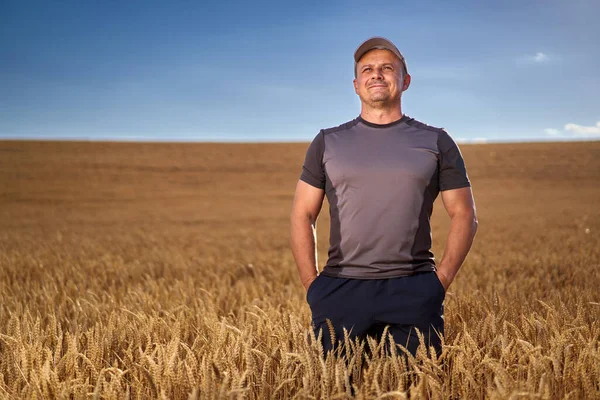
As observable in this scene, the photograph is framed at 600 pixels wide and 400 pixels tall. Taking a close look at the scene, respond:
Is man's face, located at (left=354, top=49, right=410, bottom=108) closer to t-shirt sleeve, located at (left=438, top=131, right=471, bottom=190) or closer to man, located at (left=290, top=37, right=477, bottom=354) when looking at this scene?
man, located at (left=290, top=37, right=477, bottom=354)

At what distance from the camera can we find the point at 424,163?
105 inches

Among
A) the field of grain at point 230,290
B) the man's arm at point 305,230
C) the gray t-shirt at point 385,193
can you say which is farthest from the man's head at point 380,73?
the field of grain at point 230,290

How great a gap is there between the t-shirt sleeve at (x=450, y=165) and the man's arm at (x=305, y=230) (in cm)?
69

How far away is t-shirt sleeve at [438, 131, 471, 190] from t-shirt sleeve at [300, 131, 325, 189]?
657 millimetres

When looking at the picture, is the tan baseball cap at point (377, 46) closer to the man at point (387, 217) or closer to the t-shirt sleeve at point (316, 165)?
the man at point (387, 217)

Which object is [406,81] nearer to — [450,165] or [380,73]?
[380,73]

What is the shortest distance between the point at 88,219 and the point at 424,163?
23644 mm

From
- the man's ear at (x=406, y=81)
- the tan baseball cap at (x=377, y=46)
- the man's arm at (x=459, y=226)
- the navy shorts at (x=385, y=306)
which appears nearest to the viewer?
the navy shorts at (x=385, y=306)

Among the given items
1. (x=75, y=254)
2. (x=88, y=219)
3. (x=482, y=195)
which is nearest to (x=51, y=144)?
(x=88, y=219)

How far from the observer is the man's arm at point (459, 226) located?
8.86 ft

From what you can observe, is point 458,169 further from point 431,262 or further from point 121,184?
point 121,184

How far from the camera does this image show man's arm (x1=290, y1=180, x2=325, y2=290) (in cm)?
284

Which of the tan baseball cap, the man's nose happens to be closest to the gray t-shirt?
the man's nose

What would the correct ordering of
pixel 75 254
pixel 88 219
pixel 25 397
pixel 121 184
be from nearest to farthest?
pixel 25 397, pixel 75 254, pixel 88 219, pixel 121 184
